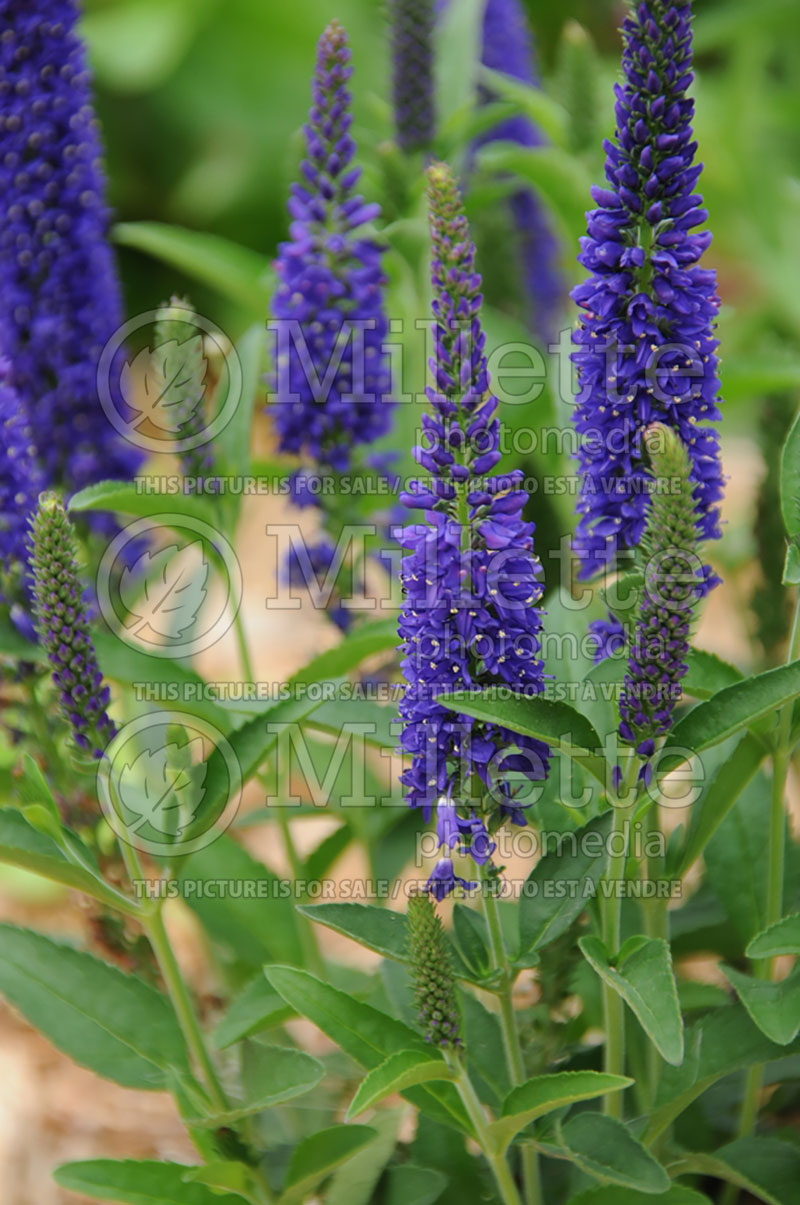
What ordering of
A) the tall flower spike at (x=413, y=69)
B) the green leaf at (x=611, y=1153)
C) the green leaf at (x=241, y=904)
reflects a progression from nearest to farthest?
the green leaf at (x=611, y=1153) < the green leaf at (x=241, y=904) < the tall flower spike at (x=413, y=69)

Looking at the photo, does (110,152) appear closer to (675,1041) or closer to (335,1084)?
(335,1084)

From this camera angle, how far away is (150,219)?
675 cm

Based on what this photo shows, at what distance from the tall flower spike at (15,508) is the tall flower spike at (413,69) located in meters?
1.07

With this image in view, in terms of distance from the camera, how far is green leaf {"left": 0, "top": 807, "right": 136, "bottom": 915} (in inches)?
62.7

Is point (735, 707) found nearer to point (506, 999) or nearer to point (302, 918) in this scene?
point (506, 999)

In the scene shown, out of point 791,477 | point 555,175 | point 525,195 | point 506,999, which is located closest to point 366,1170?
point 506,999

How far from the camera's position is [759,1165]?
5.77ft

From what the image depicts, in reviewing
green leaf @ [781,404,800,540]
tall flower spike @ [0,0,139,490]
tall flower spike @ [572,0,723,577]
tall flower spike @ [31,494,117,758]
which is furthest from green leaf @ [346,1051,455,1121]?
tall flower spike @ [0,0,139,490]

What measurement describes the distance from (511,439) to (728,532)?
4.06 feet

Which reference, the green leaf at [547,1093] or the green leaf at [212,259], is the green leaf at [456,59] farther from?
the green leaf at [547,1093]

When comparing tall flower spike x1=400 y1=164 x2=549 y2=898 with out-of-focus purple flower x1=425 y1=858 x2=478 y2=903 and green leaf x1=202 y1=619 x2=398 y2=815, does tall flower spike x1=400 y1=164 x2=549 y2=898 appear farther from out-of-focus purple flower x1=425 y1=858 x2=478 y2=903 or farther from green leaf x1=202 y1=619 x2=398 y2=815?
green leaf x1=202 y1=619 x2=398 y2=815

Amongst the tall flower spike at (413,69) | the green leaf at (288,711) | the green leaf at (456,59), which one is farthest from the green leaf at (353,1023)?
the green leaf at (456,59)

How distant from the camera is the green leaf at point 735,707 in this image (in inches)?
54.2

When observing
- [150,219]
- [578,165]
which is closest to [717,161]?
[578,165]
